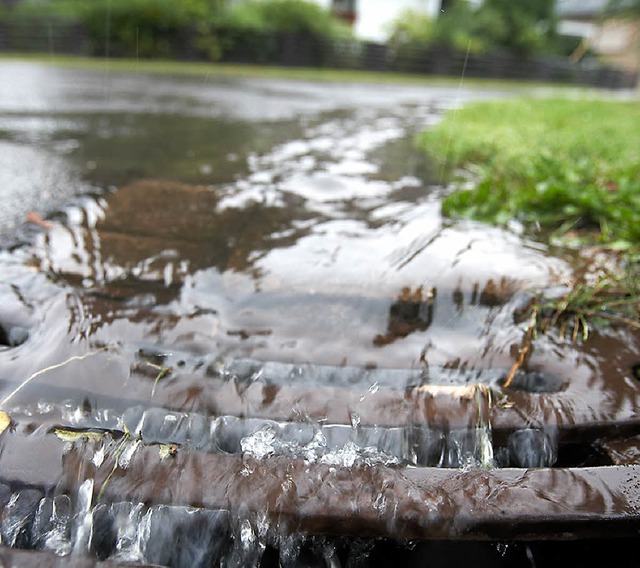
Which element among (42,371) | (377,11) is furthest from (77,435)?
(377,11)

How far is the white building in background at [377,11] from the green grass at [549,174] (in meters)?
22.9

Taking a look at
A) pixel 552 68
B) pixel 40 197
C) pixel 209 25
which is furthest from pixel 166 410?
pixel 552 68

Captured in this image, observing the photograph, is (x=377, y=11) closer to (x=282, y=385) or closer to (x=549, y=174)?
(x=549, y=174)

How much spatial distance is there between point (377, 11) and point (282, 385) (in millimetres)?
29789

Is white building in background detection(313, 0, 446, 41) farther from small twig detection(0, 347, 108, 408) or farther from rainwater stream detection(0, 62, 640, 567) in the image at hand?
small twig detection(0, 347, 108, 408)

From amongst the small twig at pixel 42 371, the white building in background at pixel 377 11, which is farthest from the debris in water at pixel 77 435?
the white building in background at pixel 377 11

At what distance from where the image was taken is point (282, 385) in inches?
63.8

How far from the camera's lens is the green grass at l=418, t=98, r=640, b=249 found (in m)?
2.83

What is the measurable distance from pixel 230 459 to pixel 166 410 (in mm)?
297

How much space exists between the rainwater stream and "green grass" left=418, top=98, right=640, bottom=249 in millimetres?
333

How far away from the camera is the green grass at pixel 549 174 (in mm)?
2834

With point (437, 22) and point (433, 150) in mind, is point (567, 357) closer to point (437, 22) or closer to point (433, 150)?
point (433, 150)

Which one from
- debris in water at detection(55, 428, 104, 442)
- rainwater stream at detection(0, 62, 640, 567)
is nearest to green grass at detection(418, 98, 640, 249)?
rainwater stream at detection(0, 62, 640, 567)

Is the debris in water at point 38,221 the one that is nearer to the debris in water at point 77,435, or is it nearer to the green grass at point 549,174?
the debris in water at point 77,435
